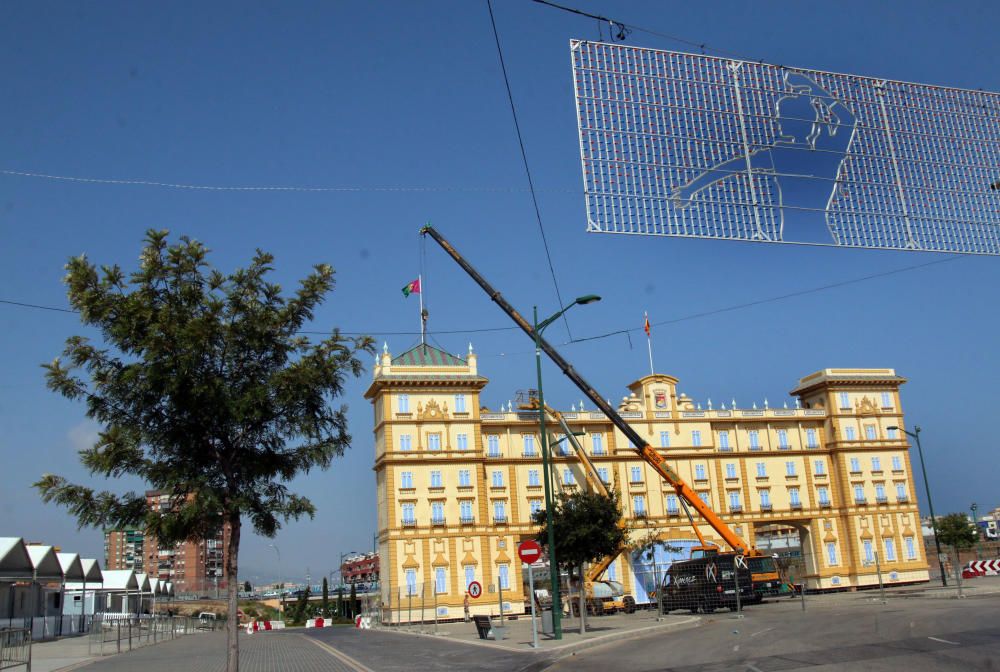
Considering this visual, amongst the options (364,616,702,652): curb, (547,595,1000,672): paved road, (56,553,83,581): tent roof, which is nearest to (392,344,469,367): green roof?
(56,553,83,581): tent roof

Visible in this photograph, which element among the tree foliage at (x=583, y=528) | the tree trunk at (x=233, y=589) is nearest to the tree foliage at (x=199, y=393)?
the tree trunk at (x=233, y=589)

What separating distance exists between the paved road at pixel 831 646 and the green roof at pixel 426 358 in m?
35.8

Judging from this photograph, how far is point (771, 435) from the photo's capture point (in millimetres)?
68812

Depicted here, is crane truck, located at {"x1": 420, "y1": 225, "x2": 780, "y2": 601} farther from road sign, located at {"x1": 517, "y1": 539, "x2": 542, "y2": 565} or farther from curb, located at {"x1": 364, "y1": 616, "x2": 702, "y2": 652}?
road sign, located at {"x1": 517, "y1": 539, "x2": 542, "y2": 565}

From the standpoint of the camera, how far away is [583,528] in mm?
35875

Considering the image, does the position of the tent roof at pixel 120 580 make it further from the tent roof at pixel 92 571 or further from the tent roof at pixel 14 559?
the tent roof at pixel 14 559

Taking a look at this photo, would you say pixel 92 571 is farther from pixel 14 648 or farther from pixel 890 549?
pixel 890 549

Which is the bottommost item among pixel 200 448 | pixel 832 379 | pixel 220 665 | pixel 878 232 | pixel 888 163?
pixel 220 665

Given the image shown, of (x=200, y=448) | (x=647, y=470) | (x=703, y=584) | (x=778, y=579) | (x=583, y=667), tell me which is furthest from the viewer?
(x=647, y=470)

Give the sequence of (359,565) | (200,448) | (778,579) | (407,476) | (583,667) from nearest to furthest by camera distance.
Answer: (200,448) < (583,667) < (778,579) < (407,476) < (359,565)

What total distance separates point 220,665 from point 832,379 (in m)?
56.1

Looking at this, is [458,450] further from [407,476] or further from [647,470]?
[647,470]

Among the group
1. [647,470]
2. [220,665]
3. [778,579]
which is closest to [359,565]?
[647,470]

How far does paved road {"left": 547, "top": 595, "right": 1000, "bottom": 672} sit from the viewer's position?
16.2 metres
